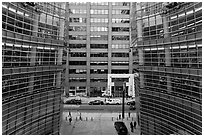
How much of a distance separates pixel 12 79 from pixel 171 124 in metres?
14.5

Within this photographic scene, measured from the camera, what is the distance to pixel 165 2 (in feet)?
55.1

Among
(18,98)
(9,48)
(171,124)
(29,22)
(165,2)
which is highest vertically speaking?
(165,2)

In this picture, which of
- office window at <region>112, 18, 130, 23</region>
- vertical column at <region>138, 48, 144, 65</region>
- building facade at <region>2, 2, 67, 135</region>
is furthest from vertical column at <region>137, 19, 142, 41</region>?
office window at <region>112, 18, 130, 23</region>

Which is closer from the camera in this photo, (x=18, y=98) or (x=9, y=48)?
(x=9, y=48)

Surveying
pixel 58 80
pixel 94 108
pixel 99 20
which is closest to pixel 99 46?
pixel 99 20

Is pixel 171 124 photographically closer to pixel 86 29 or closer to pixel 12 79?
pixel 12 79

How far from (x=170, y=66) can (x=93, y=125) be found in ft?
42.4

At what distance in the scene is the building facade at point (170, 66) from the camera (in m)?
13.8

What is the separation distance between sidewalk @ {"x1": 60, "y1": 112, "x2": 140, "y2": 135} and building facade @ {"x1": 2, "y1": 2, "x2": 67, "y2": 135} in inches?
125

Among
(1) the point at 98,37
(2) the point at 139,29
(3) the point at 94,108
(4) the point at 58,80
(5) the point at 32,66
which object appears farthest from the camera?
(1) the point at 98,37

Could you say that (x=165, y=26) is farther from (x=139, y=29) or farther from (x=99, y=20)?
(x=99, y=20)

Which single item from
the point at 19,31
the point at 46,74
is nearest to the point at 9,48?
the point at 19,31

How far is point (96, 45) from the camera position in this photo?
139ft

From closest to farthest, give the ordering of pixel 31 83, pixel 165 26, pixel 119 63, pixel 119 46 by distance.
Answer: pixel 31 83
pixel 165 26
pixel 119 63
pixel 119 46
